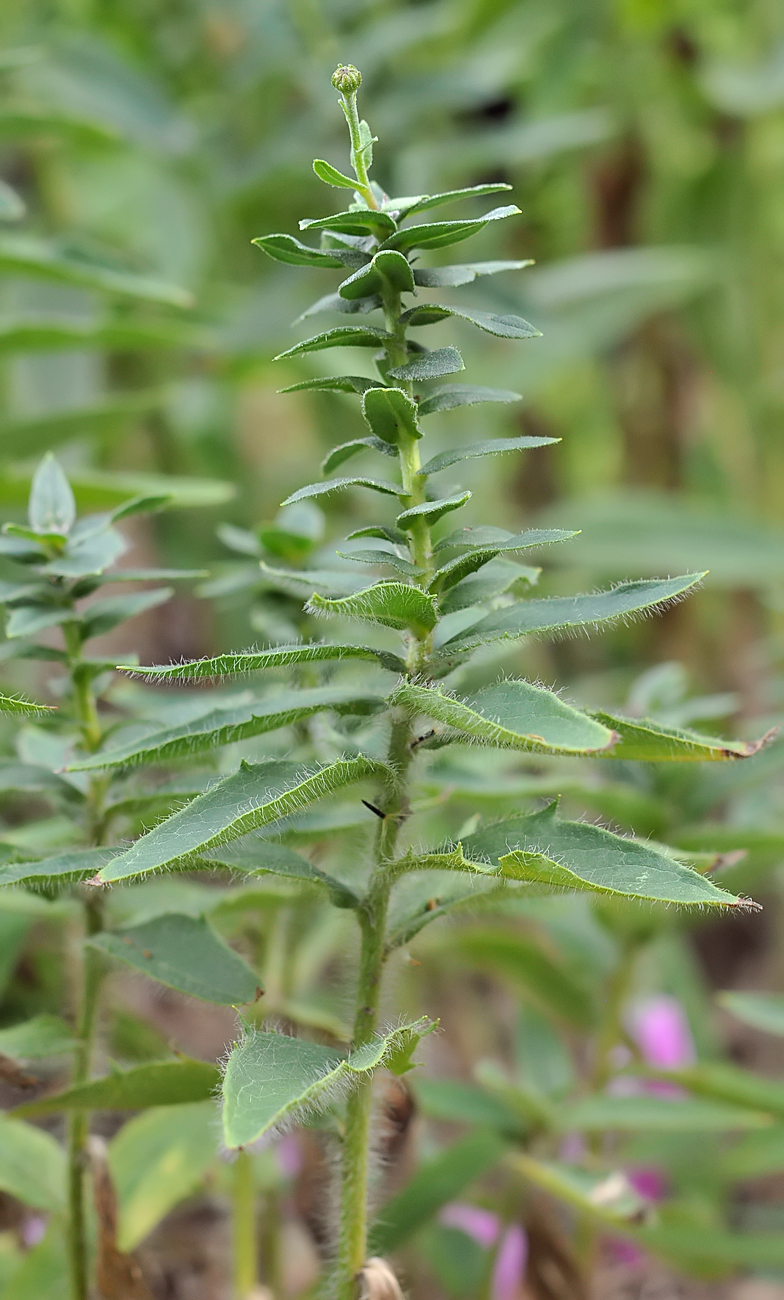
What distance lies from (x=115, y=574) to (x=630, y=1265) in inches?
27.6

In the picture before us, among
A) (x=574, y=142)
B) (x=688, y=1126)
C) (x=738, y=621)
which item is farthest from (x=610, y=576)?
(x=688, y=1126)

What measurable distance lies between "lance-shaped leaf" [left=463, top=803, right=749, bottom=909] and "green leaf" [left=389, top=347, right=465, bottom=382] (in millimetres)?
135

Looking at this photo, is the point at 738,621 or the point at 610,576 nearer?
the point at 610,576

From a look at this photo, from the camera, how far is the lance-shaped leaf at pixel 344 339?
0.34 meters

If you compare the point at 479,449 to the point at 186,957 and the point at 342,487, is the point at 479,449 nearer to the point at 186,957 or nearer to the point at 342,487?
the point at 342,487

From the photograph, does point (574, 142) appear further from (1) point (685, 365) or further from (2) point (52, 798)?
(2) point (52, 798)

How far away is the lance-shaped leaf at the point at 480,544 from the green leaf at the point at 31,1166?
329mm

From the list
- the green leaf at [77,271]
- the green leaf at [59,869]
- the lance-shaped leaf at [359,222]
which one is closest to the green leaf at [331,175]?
the lance-shaped leaf at [359,222]

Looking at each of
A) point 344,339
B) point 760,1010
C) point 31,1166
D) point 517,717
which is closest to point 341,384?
point 344,339

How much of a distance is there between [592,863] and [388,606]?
93mm

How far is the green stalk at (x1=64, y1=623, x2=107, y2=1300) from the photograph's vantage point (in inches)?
18.3

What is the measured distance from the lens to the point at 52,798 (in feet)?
1.55

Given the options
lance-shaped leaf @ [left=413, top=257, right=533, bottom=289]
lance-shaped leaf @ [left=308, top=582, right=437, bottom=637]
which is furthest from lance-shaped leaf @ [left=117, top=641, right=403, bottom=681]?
lance-shaped leaf @ [left=413, top=257, right=533, bottom=289]

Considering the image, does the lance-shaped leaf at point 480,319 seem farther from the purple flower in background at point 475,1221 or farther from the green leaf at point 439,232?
the purple flower in background at point 475,1221
